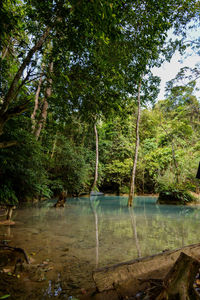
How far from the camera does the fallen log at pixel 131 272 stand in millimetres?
1981

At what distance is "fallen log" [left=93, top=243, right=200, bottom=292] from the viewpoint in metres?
1.98

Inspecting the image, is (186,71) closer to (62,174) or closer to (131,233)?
(131,233)

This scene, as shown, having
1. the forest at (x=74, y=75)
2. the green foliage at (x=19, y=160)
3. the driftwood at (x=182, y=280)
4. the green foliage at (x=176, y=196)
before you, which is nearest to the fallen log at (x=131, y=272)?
the driftwood at (x=182, y=280)

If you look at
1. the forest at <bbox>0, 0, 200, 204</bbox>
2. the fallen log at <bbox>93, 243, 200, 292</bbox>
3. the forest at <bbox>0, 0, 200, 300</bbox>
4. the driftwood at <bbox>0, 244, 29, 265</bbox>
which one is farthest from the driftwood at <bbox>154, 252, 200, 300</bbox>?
the forest at <bbox>0, 0, 200, 204</bbox>

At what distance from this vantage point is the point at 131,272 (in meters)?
2.09

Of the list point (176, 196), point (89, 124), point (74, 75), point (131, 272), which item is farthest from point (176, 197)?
point (131, 272)

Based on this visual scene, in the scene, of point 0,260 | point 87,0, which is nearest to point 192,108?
point 87,0

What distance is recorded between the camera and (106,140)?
26.4m

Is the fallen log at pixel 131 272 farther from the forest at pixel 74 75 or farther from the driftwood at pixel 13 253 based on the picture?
the forest at pixel 74 75

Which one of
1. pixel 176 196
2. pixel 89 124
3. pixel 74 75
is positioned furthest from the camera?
pixel 176 196

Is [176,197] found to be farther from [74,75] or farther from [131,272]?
[131,272]

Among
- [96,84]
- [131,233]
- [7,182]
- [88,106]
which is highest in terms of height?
[96,84]

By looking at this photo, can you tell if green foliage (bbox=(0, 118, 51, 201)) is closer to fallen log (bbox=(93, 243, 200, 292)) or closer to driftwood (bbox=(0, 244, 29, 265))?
driftwood (bbox=(0, 244, 29, 265))

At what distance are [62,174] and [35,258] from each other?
48.7ft
